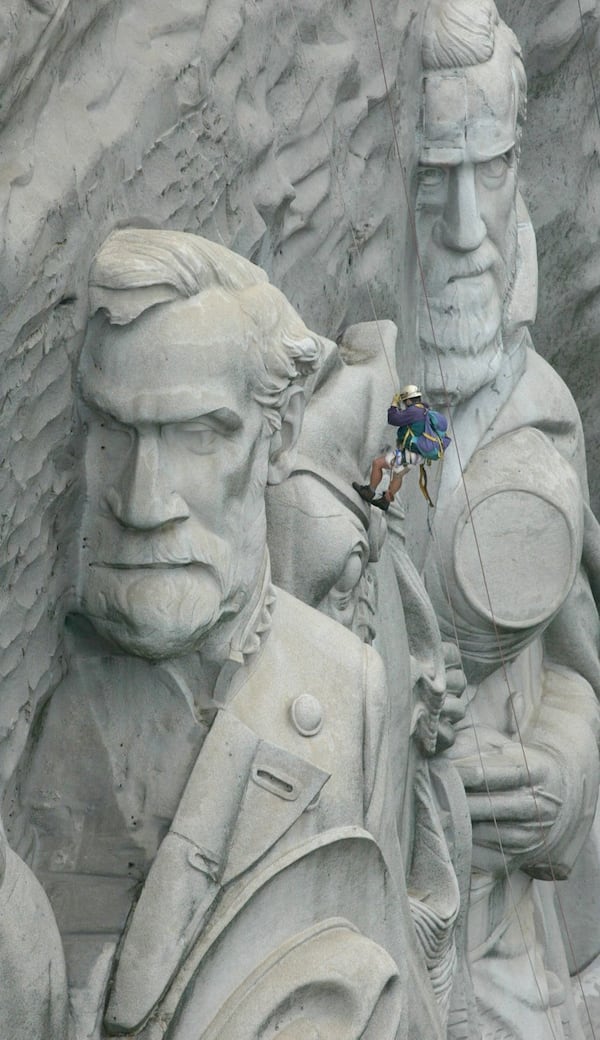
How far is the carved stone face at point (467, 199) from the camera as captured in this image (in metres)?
4.86

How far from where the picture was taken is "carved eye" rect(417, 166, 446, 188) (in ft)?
16.1

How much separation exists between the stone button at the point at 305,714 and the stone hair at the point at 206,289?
390mm

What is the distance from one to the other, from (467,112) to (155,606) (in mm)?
1884

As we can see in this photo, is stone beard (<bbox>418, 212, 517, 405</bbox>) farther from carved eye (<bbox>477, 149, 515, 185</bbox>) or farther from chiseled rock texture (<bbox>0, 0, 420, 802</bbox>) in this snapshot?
chiseled rock texture (<bbox>0, 0, 420, 802</bbox>)

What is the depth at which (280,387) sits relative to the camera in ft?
11.0

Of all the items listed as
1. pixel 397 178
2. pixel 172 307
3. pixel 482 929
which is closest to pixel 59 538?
pixel 172 307

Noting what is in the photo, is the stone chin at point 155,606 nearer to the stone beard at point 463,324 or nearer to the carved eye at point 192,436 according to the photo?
the carved eye at point 192,436

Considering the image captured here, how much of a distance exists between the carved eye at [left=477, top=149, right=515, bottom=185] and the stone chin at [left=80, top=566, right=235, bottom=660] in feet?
5.84

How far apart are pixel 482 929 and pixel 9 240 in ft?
8.39

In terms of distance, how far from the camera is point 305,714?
352cm

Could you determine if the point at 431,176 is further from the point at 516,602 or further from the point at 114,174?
the point at 114,174

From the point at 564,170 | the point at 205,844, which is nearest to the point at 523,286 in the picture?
the point at 564,170

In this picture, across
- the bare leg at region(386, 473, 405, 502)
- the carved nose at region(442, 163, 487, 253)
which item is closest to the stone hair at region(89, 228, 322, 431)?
the bare leg at region(386, 473, 405, 502)

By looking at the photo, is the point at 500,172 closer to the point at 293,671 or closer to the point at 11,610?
the point at 293,671
